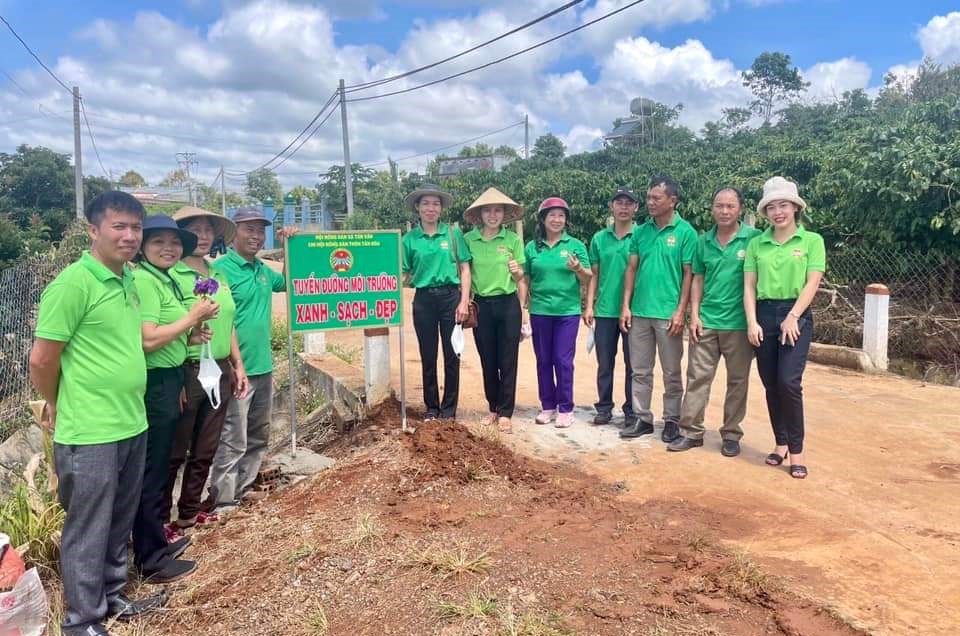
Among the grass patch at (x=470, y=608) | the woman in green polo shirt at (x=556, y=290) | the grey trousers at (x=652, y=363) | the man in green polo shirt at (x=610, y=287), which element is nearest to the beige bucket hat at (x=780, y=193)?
the man in green polo shirt at (x=610, y=287)

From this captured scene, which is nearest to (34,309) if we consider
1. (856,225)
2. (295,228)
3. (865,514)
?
(295,228)

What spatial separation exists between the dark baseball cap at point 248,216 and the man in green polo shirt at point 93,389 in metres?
1.26

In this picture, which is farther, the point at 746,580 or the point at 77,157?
the point at 77,157

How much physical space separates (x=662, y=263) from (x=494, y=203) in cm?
126

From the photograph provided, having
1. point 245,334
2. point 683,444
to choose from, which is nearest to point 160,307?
point 245,334

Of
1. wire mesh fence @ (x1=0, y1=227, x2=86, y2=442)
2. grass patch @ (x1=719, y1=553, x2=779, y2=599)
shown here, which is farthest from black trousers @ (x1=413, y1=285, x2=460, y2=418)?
wire mesh fence @ (x1=0, y1=227, x2=86, y2=442)

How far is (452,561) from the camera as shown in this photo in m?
2.90

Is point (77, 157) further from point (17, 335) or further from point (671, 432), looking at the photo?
point (671, 432)

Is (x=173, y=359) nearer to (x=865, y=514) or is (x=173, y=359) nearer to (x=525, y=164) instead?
(x=865, y=514)

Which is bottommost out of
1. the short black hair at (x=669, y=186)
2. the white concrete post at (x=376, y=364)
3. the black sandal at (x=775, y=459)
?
the black sandal at (x=775, y=459)

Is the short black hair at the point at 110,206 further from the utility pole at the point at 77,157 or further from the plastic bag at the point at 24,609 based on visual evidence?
the utility pole at the point at 77,157

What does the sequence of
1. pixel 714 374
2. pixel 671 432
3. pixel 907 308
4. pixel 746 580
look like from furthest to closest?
1. pixel 907 308
2. pixel 671 432
3. pixel 714 374
4. pixel 746 580

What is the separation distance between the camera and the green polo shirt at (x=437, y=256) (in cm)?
491

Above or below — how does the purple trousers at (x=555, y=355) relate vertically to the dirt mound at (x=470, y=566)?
above
